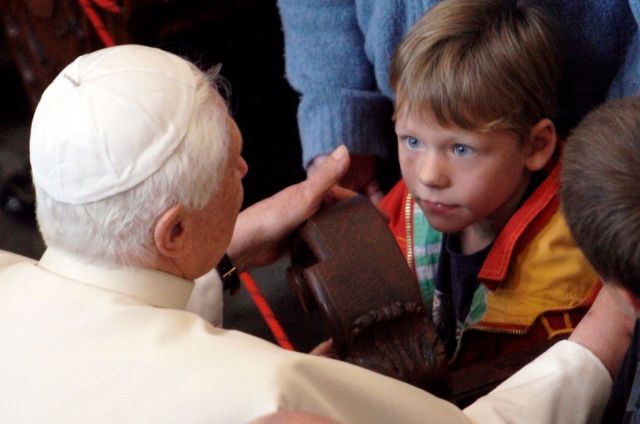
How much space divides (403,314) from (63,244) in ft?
1.26

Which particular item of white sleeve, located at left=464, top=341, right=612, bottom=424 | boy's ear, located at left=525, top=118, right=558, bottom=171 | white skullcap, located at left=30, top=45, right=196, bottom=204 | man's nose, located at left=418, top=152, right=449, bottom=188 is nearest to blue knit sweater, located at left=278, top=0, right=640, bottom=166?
boy's ear, located at left=525, top=118, right=558, bottom=171

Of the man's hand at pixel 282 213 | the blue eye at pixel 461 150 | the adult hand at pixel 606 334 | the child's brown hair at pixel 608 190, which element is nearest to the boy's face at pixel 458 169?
the blue eye at pixel 461 150

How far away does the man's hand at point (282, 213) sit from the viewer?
117cm

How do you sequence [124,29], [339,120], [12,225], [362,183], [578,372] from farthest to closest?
[12,225], [124,29], [362,183], [339,120], [578,372]

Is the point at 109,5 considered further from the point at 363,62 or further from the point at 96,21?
the point at 363,62

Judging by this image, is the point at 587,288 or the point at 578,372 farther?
the point at 587,288

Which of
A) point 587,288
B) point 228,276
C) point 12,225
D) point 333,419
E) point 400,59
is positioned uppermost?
point 400,59

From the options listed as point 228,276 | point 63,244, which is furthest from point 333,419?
point 228,276

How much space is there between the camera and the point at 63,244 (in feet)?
3.01

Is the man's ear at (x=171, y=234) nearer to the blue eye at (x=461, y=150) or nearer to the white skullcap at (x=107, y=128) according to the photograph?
the white skullcap at (x=107, y=128)

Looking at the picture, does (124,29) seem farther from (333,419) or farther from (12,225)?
(333,419)

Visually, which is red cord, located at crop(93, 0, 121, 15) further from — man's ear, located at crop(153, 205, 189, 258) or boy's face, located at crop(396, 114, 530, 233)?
man's ear, located at crop(153, 205, 189, 258)

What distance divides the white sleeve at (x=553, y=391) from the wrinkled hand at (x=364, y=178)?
55cm

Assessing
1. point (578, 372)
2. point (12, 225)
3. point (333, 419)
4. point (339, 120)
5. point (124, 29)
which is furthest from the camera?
point (12, 225)
